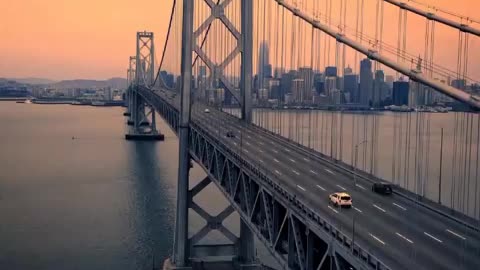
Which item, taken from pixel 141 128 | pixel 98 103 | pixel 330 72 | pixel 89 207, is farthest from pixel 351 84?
pixel 98 103

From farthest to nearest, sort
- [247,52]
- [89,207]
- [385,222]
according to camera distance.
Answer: [89,207] < [247,52] < [385,222]

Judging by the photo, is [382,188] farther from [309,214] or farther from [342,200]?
[309,214]

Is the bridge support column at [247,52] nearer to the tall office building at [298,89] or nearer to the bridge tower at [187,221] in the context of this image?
the bridge tower at [187,221]

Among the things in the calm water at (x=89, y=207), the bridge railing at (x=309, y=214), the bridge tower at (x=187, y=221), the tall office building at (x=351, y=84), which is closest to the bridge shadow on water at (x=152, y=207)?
the calm water at (x=89, y=207)

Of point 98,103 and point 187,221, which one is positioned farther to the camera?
point 98,103

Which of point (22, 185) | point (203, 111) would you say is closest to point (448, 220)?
point (203, 111)

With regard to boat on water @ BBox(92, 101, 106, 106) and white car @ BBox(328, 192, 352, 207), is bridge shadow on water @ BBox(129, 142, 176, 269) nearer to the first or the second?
white car @ BBox(328, 192, 352, 207)

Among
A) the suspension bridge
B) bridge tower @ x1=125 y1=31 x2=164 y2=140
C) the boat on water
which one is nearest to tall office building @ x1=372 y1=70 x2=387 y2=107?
the suspension bridge

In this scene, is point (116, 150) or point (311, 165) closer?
point (311, 165)

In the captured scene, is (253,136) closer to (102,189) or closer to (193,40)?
(193,40)
